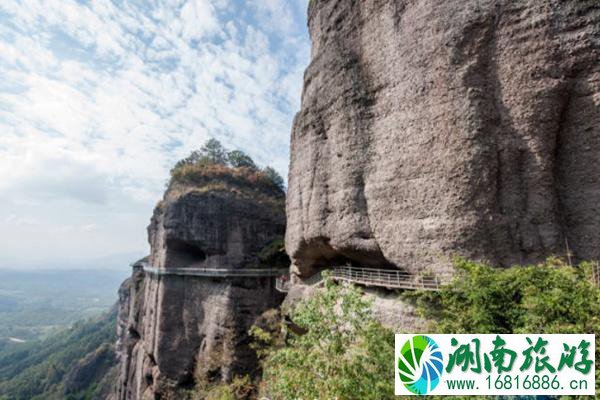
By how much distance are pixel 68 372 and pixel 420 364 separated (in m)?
104

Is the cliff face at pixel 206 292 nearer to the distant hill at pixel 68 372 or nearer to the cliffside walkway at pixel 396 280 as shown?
the cliffside walkway at pixel 396 280

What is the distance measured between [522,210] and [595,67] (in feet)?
16.7

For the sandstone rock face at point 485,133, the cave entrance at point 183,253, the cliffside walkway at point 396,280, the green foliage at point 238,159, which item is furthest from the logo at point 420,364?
the green foliage at point 238,159

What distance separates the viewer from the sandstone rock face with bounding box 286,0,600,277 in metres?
10.5

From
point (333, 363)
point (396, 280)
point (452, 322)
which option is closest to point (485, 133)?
point (396, 280)

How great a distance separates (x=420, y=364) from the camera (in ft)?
21.3

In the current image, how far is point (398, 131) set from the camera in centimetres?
1303

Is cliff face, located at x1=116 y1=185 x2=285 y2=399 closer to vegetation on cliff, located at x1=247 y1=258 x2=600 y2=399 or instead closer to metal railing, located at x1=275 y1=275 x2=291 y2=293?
metal railing, located at x1=275 y1=275 x2=291 y2=293

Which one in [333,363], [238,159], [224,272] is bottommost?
[333,363]

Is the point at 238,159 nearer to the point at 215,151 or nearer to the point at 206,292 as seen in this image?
the point at 215,151

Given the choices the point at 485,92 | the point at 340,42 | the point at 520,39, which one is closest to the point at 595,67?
the point at 520,39

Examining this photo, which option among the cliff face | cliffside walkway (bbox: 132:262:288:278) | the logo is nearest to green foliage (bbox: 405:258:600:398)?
the logo

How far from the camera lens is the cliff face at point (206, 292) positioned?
24.6 meters

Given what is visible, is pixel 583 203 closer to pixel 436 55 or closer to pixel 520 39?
pixel 520 39
